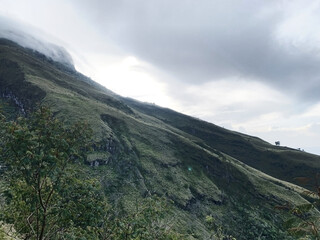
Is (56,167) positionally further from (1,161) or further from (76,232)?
(76,232)

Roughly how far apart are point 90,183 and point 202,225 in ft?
393

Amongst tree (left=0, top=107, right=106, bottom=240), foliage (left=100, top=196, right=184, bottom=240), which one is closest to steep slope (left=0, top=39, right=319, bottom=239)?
foliage (left=100, top=196, right=184, bottom=240)

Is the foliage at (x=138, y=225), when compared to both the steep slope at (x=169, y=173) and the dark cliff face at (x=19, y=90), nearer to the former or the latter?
the steep slope at (x=169, y=173)

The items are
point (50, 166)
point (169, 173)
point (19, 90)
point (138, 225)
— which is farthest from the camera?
point (19, 90)

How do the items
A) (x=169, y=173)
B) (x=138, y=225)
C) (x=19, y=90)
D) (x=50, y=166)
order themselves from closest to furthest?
1. (x=50, y=166)
2. (x=138, y=225)
3. (x=169, y=173)
4. (x=19, y=90)

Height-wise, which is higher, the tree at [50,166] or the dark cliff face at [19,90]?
the tree at [50,166]

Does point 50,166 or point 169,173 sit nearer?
point 50,166

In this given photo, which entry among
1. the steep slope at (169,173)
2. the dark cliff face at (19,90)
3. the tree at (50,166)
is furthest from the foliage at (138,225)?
the dark cliff face at (19,90)

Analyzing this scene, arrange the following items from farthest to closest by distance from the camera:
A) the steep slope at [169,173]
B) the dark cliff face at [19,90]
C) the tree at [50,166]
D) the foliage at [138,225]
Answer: the dark cliff face at [19,90] < the steep slope at [169,173] < the foliage at [138,225] < the tree at [50,166]

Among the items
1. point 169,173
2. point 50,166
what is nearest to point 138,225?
point 50,166

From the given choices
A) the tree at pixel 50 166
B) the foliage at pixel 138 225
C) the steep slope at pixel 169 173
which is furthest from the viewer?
the steep slope at pixel 169 173

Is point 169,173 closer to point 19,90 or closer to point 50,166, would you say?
point 19,90

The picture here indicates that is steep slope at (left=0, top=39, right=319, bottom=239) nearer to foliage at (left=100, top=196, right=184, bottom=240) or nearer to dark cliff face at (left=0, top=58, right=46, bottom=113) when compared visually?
dark cliff face at (left=0, top=58, right=46, bottom=113)

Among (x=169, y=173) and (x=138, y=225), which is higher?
(x=138, y=225)
